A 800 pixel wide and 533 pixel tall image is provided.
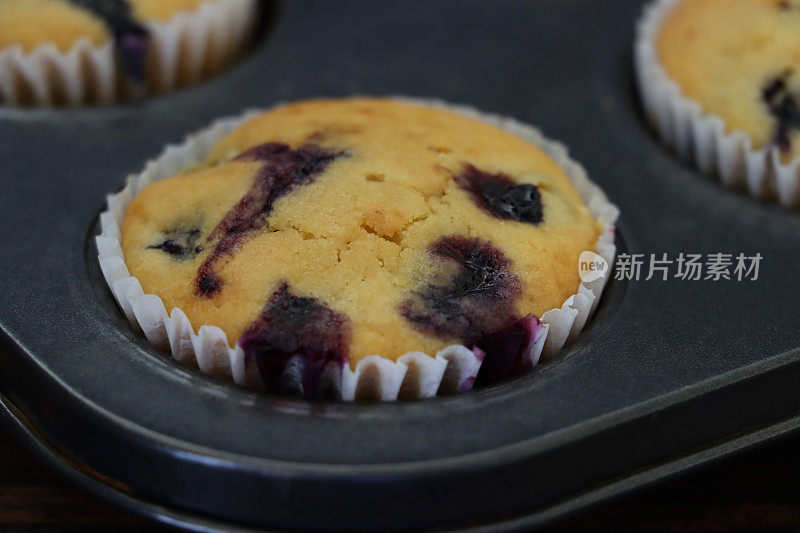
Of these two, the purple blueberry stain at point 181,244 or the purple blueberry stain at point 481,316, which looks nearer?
the purple blueberry stain at point 481,316

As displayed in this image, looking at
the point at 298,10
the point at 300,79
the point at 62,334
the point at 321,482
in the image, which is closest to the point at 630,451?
the point at 321,482

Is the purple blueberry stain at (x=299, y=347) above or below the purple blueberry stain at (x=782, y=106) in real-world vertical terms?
below

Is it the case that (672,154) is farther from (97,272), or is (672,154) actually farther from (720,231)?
(97,272)

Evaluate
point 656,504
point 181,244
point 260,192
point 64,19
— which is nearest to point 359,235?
point 260,192

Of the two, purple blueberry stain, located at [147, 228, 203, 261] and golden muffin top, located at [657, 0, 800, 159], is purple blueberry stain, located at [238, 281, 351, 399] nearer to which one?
purple blueberry stain, located at [147, 228, 203, 261]

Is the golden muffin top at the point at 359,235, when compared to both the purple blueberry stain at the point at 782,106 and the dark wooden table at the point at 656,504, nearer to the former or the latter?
the dark wooden table at the point at 656,504

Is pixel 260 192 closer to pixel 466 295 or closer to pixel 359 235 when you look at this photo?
pixel 359 235

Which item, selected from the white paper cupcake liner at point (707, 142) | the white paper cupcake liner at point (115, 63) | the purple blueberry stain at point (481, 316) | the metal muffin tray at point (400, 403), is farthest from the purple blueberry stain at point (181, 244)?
the white paper cupcake liner at point (707, 142)
